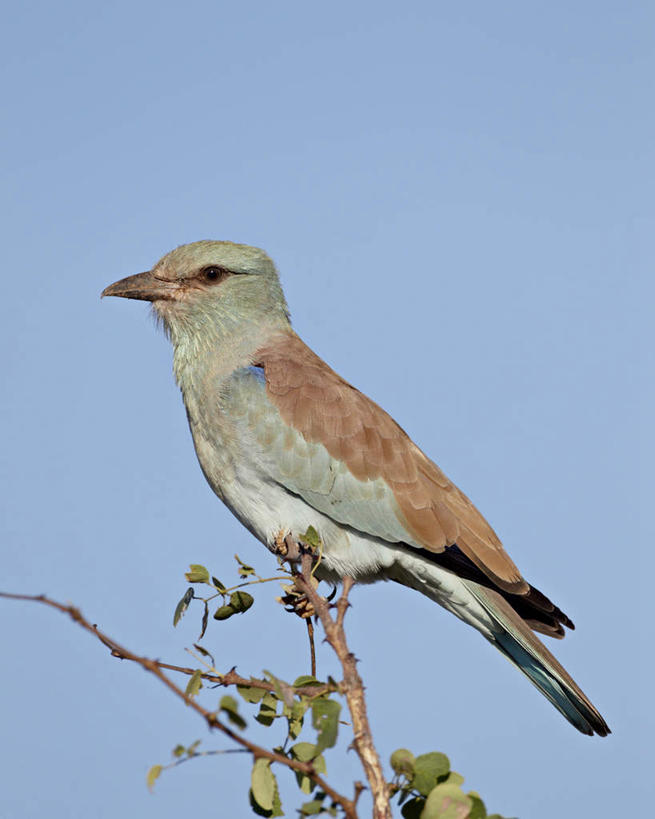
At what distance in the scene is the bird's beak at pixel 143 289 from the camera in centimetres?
665

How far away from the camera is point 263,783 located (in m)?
2.85

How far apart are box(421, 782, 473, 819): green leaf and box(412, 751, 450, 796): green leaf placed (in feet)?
0.21

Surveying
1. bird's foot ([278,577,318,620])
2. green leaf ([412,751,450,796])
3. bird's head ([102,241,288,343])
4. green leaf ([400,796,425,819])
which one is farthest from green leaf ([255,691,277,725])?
bird's head ([102,241,288,343])

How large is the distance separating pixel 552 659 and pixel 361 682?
9.97ft

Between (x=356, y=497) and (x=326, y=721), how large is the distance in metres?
3.00

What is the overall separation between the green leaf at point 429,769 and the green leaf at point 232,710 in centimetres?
60

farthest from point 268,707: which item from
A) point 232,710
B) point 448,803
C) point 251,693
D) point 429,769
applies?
point 232,710

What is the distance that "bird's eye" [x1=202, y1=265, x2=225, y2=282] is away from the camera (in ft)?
21.9

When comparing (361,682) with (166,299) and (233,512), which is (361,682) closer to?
(233,512)

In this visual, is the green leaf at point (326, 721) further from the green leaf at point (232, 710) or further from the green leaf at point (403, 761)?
the green leaf at point (232, 710)

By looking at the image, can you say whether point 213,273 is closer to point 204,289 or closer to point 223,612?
point 204,289

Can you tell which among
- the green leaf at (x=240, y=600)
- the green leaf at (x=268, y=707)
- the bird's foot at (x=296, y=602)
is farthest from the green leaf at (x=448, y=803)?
the bird's foot at (x=296, y=602)

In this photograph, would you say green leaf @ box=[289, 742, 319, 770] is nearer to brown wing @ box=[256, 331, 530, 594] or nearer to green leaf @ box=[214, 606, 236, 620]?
green leaf @ box=[214, 606, 236, 620]

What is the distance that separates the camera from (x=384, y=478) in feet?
19.3
